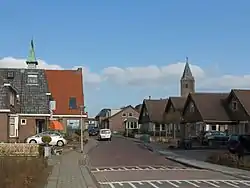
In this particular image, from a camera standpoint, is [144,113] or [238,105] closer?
[238,105]

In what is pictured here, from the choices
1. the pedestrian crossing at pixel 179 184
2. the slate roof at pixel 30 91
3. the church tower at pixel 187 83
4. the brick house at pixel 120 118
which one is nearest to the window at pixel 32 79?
the slate roof at pixel 30 91

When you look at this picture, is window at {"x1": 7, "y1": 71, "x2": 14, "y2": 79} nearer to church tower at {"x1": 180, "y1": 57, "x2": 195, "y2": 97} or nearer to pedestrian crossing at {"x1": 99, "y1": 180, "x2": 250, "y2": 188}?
pedestrian crossing at {"x1": 99, "y1": 180, "x2": 250, "y2": 188}

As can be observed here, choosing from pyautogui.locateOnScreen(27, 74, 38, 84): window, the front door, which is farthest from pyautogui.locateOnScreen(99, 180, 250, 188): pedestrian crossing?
pyautogui.locateOnScreen(27, 74, 38, 84): window

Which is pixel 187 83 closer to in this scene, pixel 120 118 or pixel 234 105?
pixel 120 118

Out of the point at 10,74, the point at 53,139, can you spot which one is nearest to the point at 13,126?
the point at 53,139

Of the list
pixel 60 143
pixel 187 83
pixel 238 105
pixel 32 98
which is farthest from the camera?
pixel 187 83

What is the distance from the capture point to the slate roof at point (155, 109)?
98225 millimetres

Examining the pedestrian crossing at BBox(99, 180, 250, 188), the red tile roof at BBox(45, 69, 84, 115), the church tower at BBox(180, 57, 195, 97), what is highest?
the church tower at BBox(180, 57, 195, 97)

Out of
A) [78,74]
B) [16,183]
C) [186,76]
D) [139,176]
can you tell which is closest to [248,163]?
[139,176]

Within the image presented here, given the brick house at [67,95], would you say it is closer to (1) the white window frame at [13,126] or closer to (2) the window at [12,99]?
(1) the white window frame at [13,126]

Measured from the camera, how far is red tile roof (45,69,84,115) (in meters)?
72.9

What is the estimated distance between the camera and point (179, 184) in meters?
19.9

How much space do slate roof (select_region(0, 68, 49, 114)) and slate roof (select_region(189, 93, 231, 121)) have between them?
20563 mm

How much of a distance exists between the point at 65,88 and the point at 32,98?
A: 1638cm
